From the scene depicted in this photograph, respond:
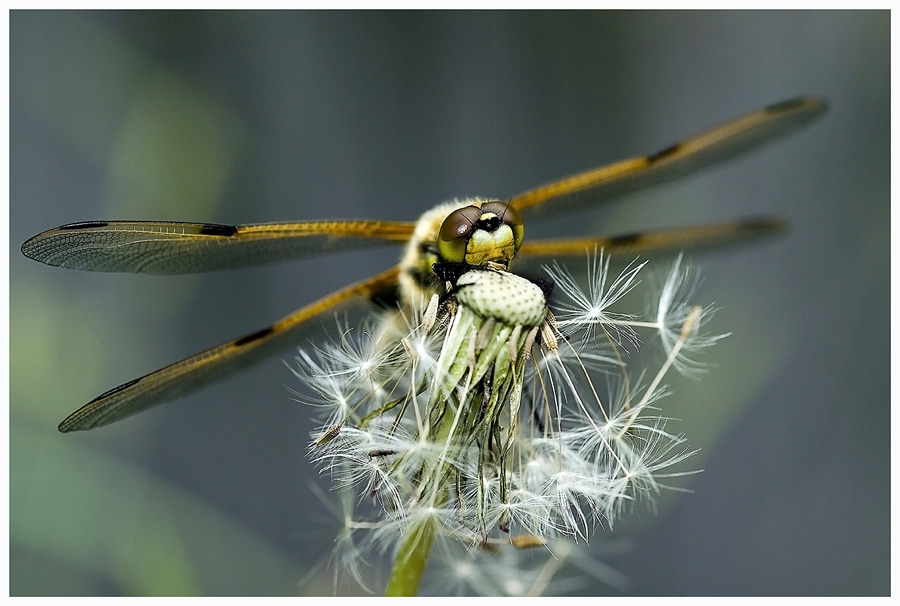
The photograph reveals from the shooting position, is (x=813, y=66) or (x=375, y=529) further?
(x=813, y=66)

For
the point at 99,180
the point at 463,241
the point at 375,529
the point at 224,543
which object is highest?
the point at 99,180

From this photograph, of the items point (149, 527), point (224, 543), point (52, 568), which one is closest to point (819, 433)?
point (224, 543)

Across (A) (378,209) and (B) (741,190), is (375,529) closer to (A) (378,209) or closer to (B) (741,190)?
(A) (378,209)

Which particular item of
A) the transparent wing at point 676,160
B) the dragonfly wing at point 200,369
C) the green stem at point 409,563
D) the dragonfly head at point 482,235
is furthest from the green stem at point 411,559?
the transparent wing at point 676,160

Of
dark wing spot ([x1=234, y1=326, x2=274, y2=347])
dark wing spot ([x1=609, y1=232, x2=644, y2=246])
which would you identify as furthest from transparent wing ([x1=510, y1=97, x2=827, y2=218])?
dark wing spot ([x1=234, y1=326, x2=274, y2=347])

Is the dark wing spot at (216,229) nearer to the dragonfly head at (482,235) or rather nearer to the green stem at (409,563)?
the dragonfly head at (482,235)

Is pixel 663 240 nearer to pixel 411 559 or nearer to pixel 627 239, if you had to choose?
pixel 627 239
